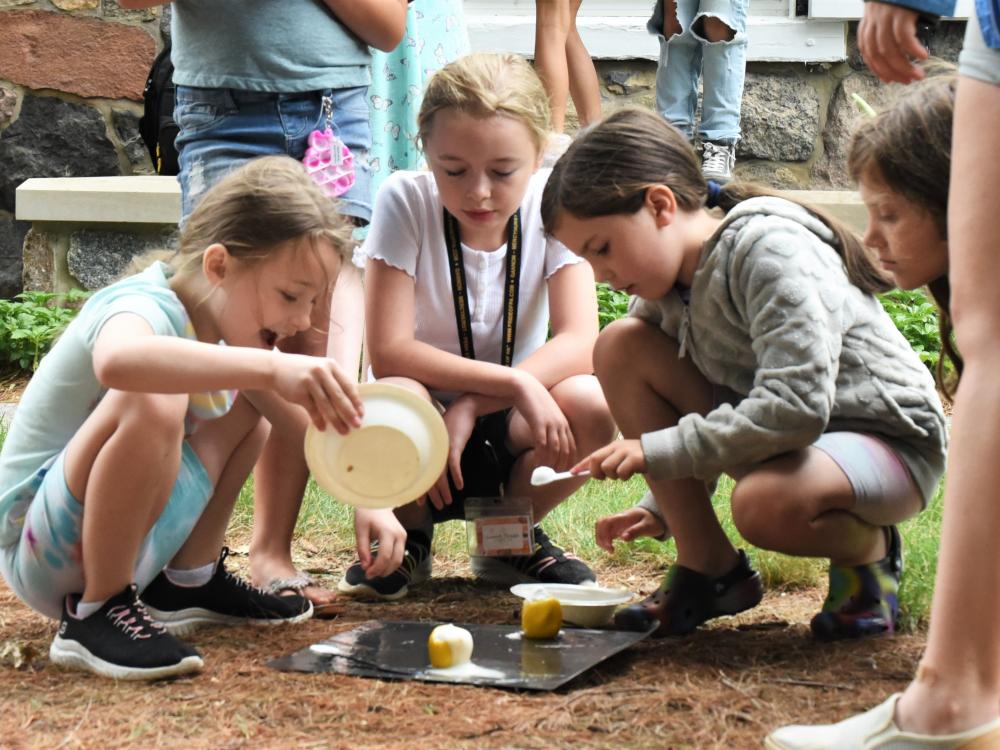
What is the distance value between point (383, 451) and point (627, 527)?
1.80 feet

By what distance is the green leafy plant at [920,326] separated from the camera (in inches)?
199

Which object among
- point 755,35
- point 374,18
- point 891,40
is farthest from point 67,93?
point 891,40

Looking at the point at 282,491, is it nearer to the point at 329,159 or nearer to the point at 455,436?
the point at 455,436

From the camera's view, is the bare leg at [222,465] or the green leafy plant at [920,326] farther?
the green leafy plant at [920,326]

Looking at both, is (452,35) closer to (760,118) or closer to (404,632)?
(404,632)

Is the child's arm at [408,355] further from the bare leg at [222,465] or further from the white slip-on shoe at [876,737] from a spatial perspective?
the white slip-on shoe at [876,737]

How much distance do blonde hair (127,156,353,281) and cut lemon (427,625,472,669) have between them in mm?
689

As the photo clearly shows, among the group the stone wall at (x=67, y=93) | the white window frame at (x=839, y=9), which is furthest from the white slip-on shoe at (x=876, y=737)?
the stone wall at (x=67, y=93)

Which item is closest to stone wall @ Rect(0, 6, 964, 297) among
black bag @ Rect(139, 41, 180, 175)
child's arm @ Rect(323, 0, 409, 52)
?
black bag @ Rect(139, 41, 180, 175)

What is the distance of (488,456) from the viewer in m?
2.99

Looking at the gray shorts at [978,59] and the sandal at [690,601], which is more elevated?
the gray shorts at [978,59]

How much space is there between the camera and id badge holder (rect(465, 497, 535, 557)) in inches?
114

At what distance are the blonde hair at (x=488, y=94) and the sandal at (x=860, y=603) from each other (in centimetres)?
112

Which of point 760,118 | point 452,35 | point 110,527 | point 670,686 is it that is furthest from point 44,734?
point 760,118
